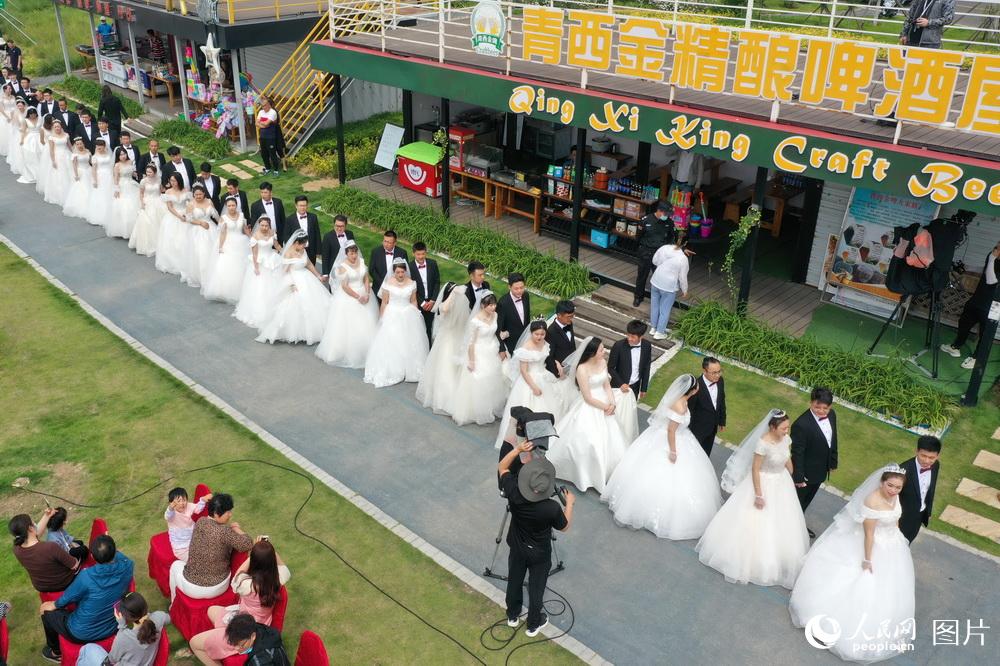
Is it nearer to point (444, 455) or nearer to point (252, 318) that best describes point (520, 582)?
point (444, 455)

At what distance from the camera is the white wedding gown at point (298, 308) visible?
12.7 m

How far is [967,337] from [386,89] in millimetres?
18000

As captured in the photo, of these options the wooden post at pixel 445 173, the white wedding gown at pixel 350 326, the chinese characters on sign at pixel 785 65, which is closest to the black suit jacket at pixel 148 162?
the wooden post at pixel 445 173

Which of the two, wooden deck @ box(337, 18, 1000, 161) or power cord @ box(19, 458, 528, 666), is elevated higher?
wooden deck @ box(337, 18, 1000, 161)

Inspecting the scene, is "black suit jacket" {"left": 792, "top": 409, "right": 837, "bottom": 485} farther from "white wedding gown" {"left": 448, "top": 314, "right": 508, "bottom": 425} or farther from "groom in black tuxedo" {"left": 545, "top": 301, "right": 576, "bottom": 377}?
"white wedding gown" {"left": 448, "top": 314, "right": 508, "bottom": 425}

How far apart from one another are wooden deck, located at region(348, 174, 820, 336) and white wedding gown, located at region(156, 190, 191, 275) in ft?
18.1

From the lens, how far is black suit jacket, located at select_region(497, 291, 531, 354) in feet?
34.6

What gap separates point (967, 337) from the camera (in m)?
12.7

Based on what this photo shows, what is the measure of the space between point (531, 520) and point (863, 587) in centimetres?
316

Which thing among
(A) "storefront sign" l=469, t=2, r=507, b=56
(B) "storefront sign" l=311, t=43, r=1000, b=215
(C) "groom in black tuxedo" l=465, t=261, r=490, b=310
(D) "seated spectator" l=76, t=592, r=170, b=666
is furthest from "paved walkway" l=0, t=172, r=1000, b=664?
(A) "storefront sign" l=469, t=2, r=507, b=56

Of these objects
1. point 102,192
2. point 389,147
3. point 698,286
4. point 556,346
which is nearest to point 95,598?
point 556,346

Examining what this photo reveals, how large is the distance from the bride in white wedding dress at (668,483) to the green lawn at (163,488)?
201 cm

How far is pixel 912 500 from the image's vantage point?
7.72m

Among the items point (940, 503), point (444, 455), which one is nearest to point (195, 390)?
point (444, 455)
